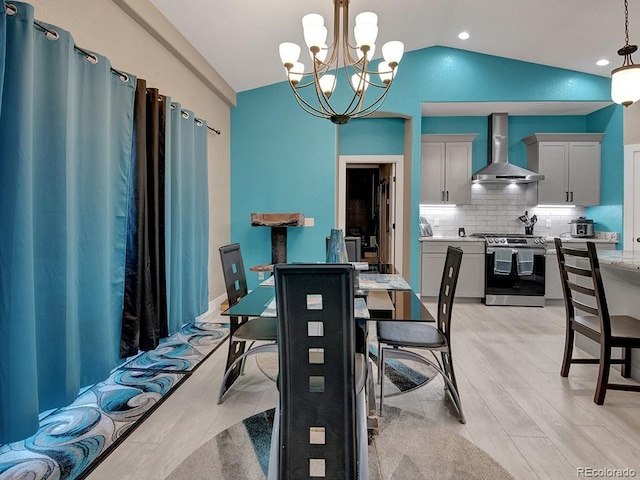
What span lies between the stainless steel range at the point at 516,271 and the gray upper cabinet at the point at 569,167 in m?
0.92

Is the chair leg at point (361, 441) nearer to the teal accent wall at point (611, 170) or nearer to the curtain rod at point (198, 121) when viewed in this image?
the curtain rod at point (198, 121)

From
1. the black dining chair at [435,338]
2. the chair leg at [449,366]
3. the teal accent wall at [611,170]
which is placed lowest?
the chair leg at [449,366]

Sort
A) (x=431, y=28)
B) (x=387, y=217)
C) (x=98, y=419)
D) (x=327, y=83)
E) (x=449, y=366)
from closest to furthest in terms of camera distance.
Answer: (x=98, y=419) → (x=449, y=366) → (x=327, y=83) → (x=431, y=28) → (x=387, y=217)

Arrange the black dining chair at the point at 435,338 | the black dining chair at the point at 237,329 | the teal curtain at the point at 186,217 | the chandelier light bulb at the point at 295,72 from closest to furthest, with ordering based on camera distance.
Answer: the black dining chair at the point at 435,338
the black dining chair at the point at 237,329
the chandelier light bulb at the point at 295,72
the teal curtain at the point at 186,217

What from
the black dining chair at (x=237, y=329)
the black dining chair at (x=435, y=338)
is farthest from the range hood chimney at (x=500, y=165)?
the black dining chair at (x=237, y=329)

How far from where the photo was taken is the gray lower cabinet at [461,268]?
5.16m

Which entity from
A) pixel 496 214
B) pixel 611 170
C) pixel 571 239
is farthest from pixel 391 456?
pixel 611 170

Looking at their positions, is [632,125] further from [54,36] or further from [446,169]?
[54,36]

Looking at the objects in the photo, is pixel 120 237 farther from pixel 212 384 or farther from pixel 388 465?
pixel 388 465

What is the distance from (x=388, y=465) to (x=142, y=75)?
3284mm

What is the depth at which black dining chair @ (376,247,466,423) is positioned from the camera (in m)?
2.11

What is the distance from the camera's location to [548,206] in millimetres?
5645

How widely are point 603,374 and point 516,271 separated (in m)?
2.83

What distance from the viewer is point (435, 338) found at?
2188 mm
